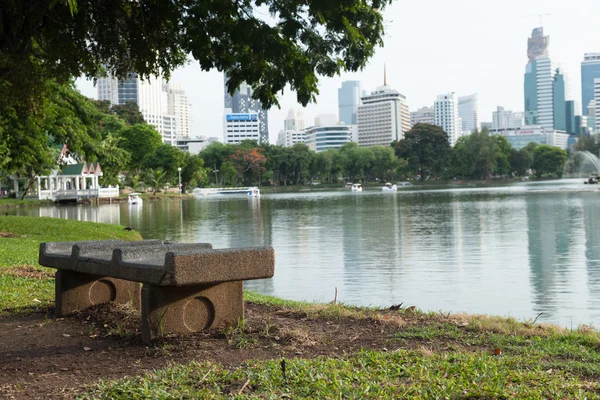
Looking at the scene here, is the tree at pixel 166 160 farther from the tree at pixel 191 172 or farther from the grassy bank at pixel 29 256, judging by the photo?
the grassy bank at pixel 29 256

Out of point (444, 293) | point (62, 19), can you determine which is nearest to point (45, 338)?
point (62, 19)

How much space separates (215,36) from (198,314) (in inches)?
162

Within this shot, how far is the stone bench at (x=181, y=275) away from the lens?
488cm

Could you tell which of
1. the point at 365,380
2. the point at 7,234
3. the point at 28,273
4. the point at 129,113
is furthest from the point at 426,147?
the point at 365,380

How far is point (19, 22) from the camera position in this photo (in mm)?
8438

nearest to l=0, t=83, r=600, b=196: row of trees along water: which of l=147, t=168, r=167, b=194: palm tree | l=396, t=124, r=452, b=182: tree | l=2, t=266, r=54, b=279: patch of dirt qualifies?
l=396, t=124, r=452, b=182: tree

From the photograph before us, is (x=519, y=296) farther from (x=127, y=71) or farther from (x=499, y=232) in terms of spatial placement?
(x=499, y=232)

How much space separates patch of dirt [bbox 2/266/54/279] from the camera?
32.4 ft

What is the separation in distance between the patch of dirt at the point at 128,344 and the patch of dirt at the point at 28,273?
350 cm

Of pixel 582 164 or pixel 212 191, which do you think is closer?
pixel 212 191

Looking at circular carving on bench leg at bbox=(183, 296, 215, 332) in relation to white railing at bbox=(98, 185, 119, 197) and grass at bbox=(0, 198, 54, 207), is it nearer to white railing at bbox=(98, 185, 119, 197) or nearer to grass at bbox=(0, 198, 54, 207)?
grass at bbox=(0, 198, 54, 207)

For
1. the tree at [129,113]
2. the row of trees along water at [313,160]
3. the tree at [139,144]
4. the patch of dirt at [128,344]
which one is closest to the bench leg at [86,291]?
the patch of dirt at [128,344]

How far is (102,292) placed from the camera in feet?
22.5

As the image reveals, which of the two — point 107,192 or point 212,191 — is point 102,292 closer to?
point 107,192
